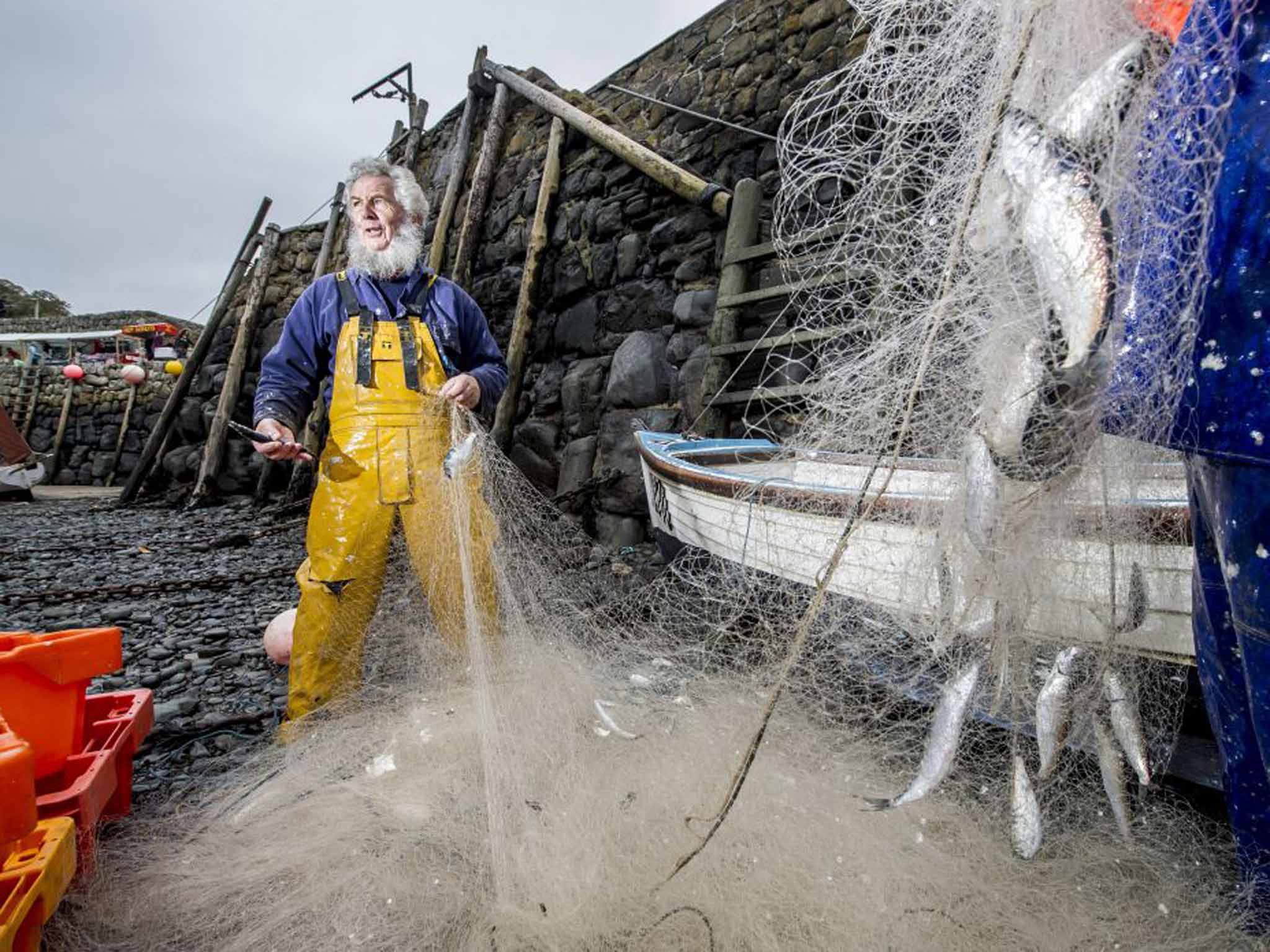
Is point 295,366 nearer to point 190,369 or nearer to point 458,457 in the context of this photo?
point 458,457

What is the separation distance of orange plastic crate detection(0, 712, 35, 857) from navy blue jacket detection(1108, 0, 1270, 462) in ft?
7.07

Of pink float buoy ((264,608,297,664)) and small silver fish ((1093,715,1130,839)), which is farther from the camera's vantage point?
pink float buoy ((264,608,297,664))

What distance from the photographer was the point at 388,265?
9.61 ft

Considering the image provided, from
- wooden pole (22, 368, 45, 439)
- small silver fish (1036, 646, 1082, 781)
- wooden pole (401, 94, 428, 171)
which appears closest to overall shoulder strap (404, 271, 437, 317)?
small silver fish (1036, 646, 1082, 781)

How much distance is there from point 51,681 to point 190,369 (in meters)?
14.7

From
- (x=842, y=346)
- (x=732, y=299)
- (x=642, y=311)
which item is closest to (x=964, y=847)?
(x=842, y=346)

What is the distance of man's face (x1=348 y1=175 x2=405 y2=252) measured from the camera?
298 cm

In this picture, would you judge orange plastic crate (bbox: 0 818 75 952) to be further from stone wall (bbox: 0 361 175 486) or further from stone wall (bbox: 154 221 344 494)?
stone wall (bbox: 0 361 175 486)

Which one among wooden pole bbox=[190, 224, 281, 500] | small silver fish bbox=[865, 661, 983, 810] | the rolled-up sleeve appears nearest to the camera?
small silver fish bbox=[865, 661, 983, 810]

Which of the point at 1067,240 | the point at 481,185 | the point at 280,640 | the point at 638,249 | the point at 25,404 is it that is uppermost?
the point at 481,185

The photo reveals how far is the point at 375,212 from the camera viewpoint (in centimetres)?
298

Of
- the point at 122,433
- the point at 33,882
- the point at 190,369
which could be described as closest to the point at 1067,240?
the point at 33,882

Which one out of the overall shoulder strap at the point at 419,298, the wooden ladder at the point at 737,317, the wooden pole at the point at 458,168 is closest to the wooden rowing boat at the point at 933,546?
the overall shoulder strap at the point at 419,298

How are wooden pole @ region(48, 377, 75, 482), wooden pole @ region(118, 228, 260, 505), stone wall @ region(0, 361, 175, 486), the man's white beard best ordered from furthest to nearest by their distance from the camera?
wooden pole @ region(48, 377, 75, 482), stone wall @ region(0, 361, 175, 486), wooden pole @ region(118, 228, 260, 505), the man's white beard
